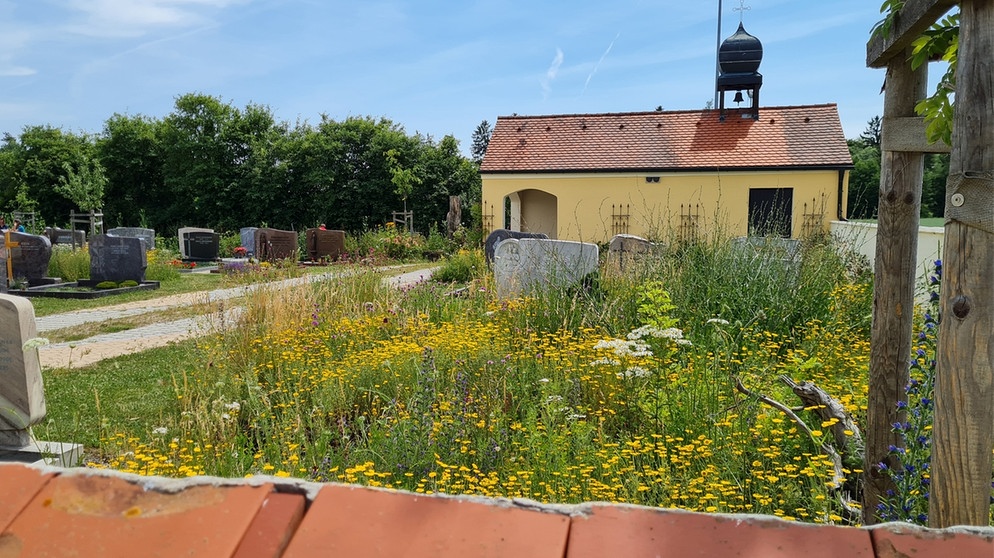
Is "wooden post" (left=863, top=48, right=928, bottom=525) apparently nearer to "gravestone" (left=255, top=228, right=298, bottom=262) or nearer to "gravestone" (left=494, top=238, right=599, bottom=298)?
"gravestone" (left=494, top=238, right=599, bottom=298)

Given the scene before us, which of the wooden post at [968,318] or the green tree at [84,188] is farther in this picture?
the green tree at [84,188]

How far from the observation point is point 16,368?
435 cm

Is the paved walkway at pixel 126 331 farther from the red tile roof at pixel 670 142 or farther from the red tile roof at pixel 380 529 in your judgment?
the red tile roof at pixel 670 142

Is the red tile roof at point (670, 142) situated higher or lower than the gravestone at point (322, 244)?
higher

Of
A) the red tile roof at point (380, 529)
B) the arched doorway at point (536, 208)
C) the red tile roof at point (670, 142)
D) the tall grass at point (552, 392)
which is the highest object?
the red tile roof at point (670, 142)

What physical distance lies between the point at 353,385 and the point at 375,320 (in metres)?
1.79

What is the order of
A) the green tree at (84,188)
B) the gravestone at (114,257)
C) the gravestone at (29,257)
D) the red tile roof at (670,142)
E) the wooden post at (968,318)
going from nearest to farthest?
the wooden post at (968,318) < the gravestone at (114,257) < the gravestone at (29,257) < the red tile roof at (670,142) < the green tree at (84,188)

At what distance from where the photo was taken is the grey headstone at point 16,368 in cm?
434

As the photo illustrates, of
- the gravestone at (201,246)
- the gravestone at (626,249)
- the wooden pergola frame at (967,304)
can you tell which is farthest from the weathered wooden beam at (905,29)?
the gravestone at (201,246)

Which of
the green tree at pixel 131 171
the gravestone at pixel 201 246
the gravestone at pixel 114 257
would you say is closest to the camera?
the gravestone at pixel 114 257

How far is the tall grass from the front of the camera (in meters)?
3.23

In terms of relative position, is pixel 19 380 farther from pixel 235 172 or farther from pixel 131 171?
pixel 131 171

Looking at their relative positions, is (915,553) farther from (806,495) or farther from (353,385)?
(353,385)

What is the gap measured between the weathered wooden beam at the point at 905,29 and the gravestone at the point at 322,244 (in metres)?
21.5
